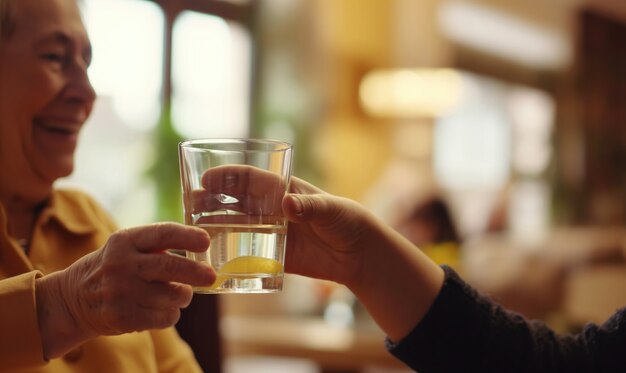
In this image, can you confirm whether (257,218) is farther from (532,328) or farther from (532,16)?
(532,16)

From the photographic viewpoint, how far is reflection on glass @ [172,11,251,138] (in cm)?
765

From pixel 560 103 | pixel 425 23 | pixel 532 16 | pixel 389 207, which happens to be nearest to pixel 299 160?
pixel 389 207

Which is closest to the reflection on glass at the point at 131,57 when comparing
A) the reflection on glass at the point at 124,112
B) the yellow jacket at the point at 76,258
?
the reflection on glass at the point at 124,112

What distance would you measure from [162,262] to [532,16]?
11.4 m

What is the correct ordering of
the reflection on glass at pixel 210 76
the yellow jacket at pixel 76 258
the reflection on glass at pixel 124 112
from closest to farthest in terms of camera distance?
the yellow jacket at pixel 76 258
the reflection on glass at pixel 124 112
the reflection on glass at pixel 210 76

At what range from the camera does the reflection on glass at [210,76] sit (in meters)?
7.65

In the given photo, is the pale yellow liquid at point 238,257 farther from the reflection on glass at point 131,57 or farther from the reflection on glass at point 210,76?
the reflection on glass at point 210,76

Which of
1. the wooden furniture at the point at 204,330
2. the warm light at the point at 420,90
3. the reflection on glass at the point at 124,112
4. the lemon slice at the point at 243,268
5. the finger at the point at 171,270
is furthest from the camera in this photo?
the warm light at the point at 420,90

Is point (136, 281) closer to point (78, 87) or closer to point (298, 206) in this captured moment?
point (298, 206)

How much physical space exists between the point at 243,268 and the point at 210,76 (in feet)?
23.2

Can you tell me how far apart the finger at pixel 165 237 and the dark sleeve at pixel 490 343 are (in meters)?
0.51

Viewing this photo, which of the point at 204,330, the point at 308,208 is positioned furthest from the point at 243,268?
the point at 204,330

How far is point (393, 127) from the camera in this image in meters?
9.58

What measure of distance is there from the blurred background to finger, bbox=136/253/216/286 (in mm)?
740
